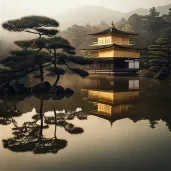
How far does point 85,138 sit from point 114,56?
27973 millimetres

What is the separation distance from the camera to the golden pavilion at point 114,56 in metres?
34.1

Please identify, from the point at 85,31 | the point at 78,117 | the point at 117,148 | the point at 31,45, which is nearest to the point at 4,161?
the point at 117,148

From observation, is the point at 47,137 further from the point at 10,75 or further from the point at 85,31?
the point at 85,31

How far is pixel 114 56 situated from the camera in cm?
3384

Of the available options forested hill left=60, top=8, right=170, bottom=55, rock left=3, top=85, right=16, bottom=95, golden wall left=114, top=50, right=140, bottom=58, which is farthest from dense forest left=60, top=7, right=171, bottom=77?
rock left=3, top=85, right=16, bottom=95

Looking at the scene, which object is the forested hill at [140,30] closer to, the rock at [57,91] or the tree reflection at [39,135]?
the rock at [57,91]

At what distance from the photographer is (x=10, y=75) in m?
15.0

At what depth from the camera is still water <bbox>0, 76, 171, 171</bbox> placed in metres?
4.97

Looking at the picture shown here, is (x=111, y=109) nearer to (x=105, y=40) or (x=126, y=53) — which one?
(x=126, y=53)

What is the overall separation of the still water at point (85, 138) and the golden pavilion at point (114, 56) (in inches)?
917

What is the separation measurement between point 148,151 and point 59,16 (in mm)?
163680

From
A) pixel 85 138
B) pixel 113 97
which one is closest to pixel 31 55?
pixel 113 97

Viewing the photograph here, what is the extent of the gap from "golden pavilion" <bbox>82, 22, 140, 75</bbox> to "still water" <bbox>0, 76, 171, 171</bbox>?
23.3 metres

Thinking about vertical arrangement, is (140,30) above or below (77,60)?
above
